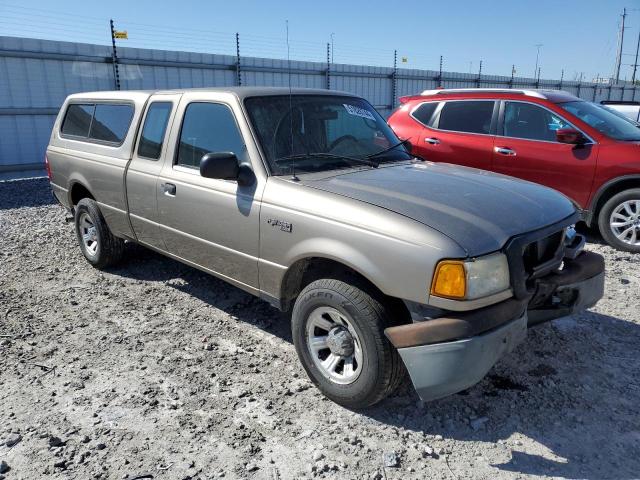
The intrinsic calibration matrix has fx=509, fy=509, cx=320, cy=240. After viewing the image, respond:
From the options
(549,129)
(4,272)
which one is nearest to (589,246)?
(549,129)

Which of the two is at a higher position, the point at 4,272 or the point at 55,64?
the point at 55,64

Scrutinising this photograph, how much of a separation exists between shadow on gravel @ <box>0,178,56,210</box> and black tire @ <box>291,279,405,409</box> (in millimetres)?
7823

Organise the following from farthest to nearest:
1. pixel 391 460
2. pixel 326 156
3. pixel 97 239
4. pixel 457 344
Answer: pixel 97 239
pixel 326 156
pixel 391 460
pixel 457 344

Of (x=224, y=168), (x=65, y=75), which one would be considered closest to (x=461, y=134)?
(x=224, y=168)

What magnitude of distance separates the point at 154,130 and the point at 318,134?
5.06ft

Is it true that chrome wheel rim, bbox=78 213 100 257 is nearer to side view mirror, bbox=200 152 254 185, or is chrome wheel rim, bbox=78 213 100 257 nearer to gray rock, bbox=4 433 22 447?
side view mirror, bbox=200 152 254 185

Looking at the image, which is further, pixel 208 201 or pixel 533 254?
pixel 208 201

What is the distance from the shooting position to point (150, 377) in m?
3.45

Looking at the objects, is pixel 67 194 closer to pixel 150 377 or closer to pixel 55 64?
pixel 150 377

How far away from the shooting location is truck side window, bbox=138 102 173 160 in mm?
4285

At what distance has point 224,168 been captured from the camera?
3.28 metres

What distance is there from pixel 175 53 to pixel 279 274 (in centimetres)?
1119

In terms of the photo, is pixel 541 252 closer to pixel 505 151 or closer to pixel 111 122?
pixel 505 151

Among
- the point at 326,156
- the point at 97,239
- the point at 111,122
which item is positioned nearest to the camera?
the point at 326,156
